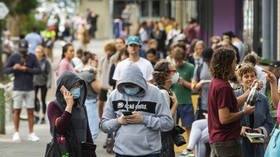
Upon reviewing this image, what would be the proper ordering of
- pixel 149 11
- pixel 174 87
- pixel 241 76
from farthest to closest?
pixel 149 11, pixel 174 87, pixel 241 76

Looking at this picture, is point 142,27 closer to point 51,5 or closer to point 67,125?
point 51,5

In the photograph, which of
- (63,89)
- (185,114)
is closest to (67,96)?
(63,89)

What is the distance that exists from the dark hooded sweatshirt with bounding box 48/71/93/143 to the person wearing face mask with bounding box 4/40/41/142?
23.5 feet

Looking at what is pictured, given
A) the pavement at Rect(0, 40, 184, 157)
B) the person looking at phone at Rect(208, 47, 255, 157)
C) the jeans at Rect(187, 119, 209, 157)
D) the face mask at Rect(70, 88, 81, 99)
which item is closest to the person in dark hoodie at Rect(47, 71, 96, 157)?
the face mask at Rect(70, 88, 81, 99)

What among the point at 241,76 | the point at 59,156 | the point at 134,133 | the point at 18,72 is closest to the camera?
the point at 134,133

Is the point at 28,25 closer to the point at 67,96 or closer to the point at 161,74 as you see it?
the point at 161,74

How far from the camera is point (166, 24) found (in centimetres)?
3969

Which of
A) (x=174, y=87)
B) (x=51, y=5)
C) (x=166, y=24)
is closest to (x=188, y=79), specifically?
(x=174, y=87)

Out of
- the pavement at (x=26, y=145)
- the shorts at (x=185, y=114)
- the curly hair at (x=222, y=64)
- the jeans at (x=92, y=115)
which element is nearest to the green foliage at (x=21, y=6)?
the pavement at (x=26, y=145)

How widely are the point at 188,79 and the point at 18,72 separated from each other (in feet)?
11.2

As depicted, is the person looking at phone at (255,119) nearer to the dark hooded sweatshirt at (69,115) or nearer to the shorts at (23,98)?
the dark hooded sweatshirt at (69,115)

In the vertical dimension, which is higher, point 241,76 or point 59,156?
point 241,76

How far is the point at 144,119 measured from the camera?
8.91m

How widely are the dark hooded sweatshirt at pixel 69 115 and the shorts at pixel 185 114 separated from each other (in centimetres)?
538
